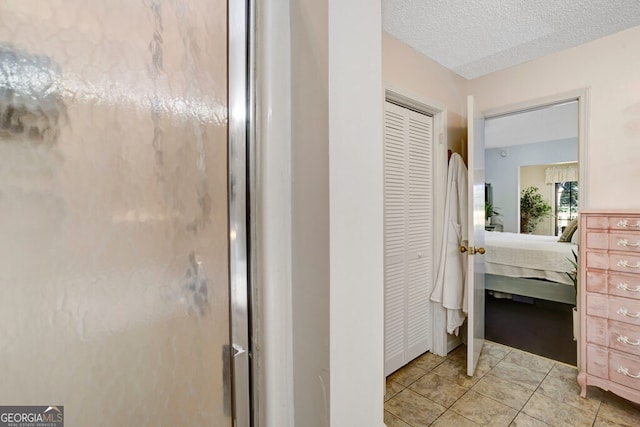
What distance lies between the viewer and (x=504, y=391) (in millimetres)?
1878

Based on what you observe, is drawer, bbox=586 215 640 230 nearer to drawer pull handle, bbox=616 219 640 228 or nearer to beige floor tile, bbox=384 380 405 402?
drawer pull handle, bbox=616 219 640 228

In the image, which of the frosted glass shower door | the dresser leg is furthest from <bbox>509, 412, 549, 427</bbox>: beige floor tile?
the frosted glass shower door

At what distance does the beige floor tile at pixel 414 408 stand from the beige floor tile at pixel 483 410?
130 millimetres

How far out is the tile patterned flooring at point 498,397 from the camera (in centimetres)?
163

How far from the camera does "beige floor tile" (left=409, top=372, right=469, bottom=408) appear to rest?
5.95 feet

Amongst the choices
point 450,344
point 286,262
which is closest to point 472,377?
point 450,344

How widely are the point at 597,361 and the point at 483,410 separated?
2.73 feet

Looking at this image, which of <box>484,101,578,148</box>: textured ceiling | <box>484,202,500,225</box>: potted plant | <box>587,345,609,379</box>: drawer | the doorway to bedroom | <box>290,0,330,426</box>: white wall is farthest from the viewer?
<box>484,202,500,225</box>: potted plant

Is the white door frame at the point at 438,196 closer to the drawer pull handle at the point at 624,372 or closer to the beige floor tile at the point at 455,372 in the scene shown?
the beige floor tile at the point at 455,372

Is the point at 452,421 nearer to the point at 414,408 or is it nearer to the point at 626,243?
the point at 414,408

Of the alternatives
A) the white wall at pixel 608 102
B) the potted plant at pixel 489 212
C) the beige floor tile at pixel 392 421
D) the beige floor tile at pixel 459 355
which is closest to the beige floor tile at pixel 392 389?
the beige floor tile at pixel 392 421

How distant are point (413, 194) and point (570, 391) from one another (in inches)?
68.1

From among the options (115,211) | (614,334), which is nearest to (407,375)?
(614,334)

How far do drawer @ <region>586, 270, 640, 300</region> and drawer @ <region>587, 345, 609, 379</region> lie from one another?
0.38 m
